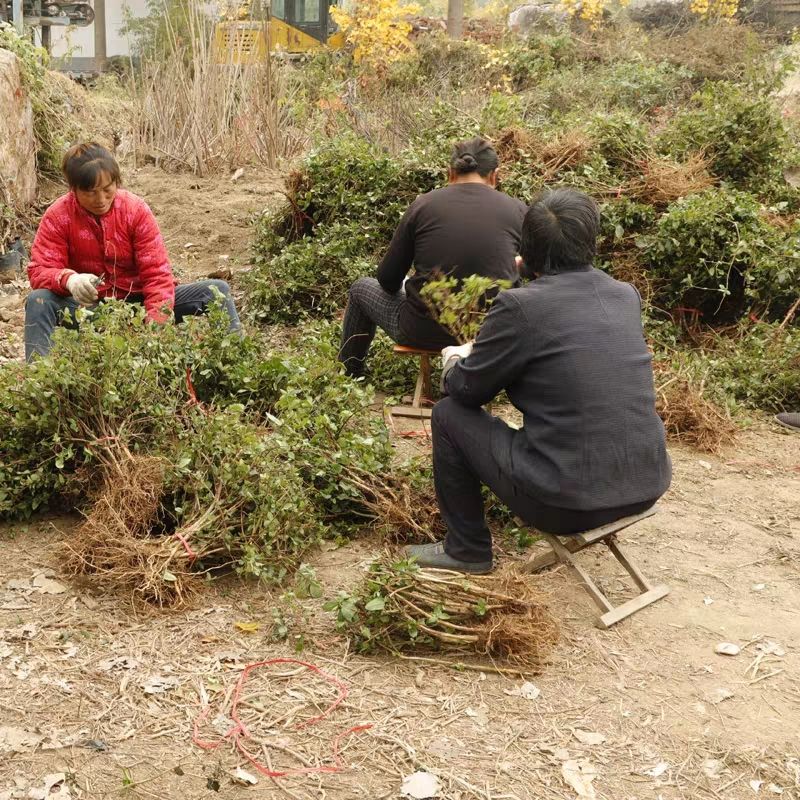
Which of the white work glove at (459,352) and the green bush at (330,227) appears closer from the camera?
the white work glove at (459,352)

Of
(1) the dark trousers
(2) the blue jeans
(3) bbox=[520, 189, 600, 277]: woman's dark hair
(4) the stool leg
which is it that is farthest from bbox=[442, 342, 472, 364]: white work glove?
(4) the stool leg

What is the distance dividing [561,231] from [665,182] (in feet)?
13.2

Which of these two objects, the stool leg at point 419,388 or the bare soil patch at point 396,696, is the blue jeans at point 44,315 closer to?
the stool leg at point 419,388

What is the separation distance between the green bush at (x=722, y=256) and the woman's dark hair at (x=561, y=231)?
3.31 meters

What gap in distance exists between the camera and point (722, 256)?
637 centimetres

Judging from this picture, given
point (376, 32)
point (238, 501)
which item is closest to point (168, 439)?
point (238, 501)

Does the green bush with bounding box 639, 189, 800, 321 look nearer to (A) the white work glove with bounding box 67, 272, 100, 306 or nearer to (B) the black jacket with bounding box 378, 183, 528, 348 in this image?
(B) the black jacket with bounding box 378, 183, 528, 348

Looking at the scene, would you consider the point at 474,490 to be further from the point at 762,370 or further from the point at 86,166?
the point at 762,370

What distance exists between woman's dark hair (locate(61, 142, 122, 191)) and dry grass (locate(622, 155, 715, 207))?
371 centimetres

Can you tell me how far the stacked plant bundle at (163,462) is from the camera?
354 centimetres

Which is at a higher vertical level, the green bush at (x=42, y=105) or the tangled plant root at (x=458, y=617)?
the green bush at (x=42, y=105)

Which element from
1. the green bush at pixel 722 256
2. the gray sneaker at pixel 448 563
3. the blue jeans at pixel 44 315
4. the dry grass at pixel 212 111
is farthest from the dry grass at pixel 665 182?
the dry grass at pixel 212 111

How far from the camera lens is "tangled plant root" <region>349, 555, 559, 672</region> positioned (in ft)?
10.2

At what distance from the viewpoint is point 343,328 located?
18.3 feet
